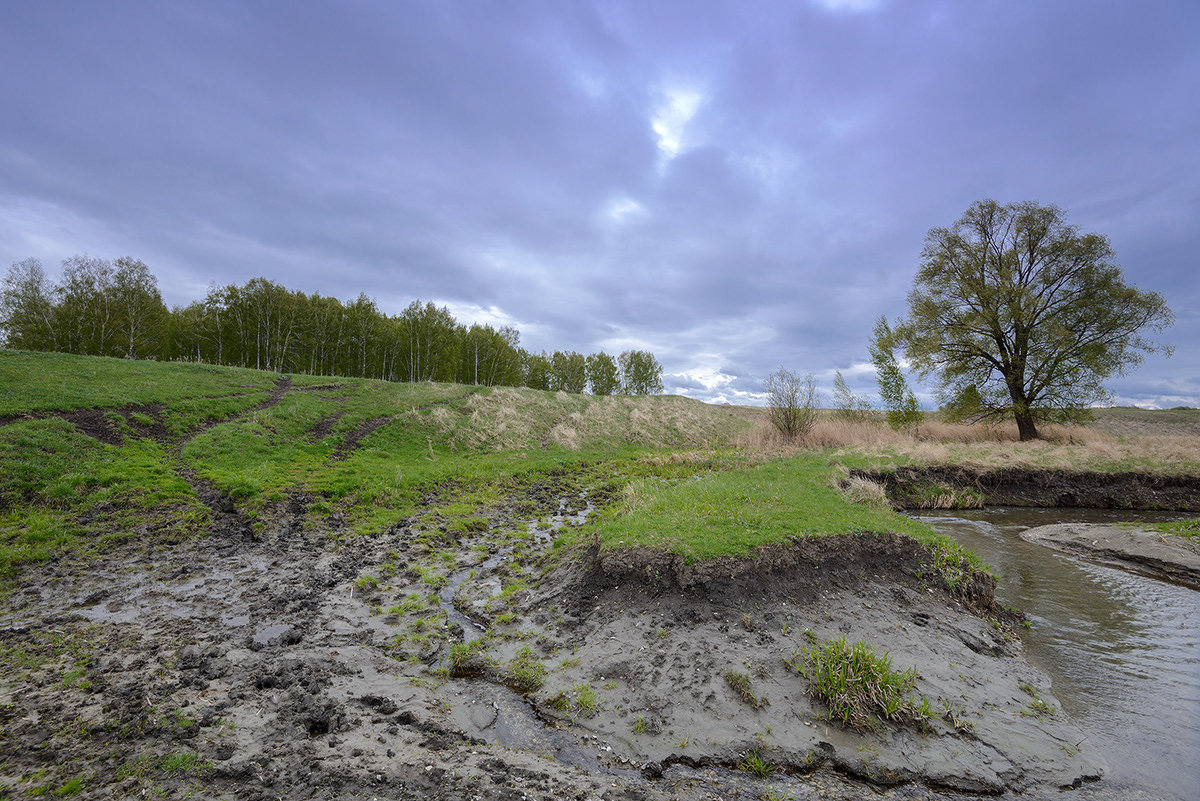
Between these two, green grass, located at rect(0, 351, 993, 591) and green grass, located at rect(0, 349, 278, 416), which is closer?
green grass, located at rect(0, 351, 993, 591)

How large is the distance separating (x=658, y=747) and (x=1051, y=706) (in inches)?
245

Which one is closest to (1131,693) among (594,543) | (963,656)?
(963,656)

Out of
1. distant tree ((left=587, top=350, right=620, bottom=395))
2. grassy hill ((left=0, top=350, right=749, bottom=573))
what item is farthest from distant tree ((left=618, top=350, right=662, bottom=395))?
grassy hill ((left=0, top=350, right=749, bottom=573))

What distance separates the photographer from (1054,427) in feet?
101

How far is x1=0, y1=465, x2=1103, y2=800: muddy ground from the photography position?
4.73m

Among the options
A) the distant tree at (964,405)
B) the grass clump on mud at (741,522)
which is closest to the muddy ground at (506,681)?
the grass clump on mud at (741,522)

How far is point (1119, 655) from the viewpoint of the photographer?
8188mm

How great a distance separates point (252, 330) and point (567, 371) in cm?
4808

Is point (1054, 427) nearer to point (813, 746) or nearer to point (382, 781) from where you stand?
point (813, 746)

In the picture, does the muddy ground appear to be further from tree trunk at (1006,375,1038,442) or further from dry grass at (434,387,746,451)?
tree trunk at (1006,375,1038,442)

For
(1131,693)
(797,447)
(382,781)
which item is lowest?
(1131,693)

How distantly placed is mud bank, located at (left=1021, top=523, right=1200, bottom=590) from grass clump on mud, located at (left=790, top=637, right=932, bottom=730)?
1201cm

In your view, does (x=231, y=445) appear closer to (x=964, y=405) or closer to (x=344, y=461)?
(x=344, y=461)

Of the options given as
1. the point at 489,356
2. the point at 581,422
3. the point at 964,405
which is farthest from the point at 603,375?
the point at 964,405
